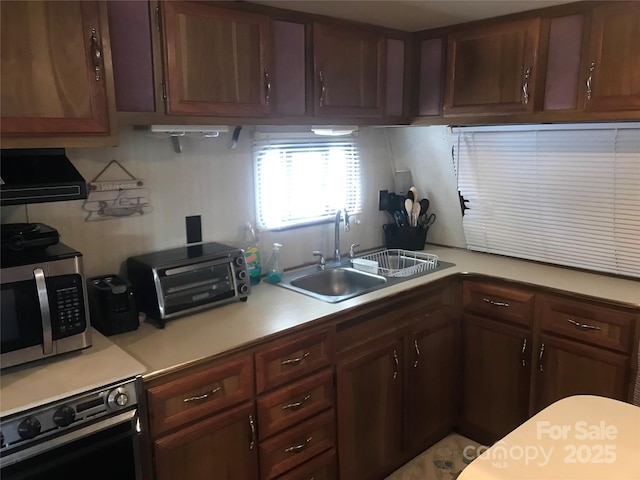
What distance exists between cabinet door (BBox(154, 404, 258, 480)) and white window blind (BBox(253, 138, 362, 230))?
109cm

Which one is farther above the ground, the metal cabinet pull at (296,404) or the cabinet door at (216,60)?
the cabinet door at (216,60)

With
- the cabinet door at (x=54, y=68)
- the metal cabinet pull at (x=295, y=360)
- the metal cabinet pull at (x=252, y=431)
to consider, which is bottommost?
the metal cabinet pull at (x=252, y=431)

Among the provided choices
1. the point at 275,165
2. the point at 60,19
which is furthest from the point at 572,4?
the point at 60,19

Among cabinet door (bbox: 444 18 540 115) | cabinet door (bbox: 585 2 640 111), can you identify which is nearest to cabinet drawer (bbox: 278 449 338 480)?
cabinet door (bbox: 444 18 540 115)

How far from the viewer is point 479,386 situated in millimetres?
2918

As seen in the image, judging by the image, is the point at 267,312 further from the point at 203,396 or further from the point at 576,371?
the point at 576,371

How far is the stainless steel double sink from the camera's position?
2777mm

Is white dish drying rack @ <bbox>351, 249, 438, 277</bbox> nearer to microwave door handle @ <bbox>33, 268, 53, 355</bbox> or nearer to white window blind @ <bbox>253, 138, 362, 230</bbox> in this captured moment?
white window blind @ <bbox>253, 138, 362, 230</bbox>

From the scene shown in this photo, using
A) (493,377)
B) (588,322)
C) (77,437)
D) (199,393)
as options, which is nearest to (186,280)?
(199,393)

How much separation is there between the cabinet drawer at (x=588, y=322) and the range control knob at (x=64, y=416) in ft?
6.89

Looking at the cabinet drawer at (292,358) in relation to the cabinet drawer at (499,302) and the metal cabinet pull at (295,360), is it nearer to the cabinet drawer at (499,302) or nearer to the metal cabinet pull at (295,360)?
the metal cabinet pull at (295,360)

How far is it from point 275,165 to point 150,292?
39.1 inches

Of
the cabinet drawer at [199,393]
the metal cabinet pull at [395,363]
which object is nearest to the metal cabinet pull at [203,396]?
the cabinet drawer at [199,393]

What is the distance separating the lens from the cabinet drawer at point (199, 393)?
5.76 feet
